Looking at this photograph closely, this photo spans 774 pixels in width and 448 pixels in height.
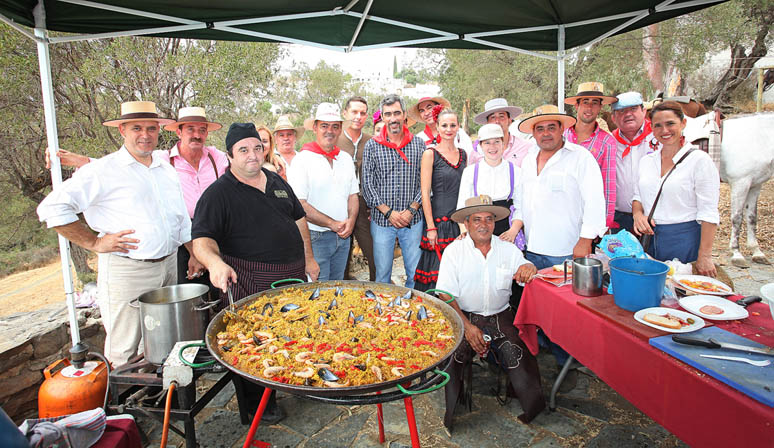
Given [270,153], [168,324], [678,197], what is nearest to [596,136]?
[678,197]

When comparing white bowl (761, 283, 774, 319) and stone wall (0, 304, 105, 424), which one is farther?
stone wall (0, 304, 105, 424)

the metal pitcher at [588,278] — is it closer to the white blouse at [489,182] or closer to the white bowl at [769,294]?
the white bowl at [769,294]

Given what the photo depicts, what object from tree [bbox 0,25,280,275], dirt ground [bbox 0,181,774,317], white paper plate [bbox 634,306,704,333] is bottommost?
dirt ground [bbox 0,181,774,317]

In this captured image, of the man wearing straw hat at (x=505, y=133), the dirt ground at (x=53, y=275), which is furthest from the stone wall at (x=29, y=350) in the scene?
the man wearing straw hat at (x=505, y=133)

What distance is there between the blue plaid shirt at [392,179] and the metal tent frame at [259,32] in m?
1.54

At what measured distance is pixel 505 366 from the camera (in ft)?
10.4

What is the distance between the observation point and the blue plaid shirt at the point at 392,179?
429 centimetres

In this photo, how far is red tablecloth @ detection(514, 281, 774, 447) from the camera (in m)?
1.46

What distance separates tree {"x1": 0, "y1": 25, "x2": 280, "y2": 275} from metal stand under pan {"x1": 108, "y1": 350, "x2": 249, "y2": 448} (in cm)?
531

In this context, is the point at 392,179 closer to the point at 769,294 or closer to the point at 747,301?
the point at 747,301

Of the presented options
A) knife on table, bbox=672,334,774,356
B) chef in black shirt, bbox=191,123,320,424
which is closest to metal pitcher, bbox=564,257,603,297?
knife on table, bbox=672,334,774,356

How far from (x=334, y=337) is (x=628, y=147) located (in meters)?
3.68

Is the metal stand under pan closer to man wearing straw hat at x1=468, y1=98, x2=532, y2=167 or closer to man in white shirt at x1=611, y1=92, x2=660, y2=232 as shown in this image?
man wearing straw hat at x1=468, y1=98, x2=532, y2=167

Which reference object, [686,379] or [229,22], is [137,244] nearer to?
[229,22]
